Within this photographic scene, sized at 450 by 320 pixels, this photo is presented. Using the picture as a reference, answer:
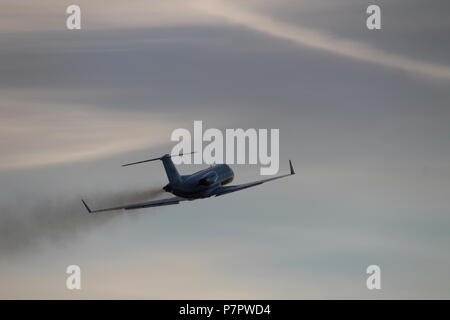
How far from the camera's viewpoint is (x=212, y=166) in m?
159

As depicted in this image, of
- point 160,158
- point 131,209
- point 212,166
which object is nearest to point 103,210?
point 131,209

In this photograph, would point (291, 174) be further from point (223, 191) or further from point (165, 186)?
point (165, 186)

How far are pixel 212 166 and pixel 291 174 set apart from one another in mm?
14865
